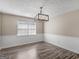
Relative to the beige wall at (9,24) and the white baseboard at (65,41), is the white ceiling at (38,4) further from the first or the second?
the white baseboard at (65,41)

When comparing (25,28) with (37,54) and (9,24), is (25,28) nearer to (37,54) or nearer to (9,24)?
(9,24)

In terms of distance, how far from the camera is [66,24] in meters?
4.30

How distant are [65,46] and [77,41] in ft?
3.06

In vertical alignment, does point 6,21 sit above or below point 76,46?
above

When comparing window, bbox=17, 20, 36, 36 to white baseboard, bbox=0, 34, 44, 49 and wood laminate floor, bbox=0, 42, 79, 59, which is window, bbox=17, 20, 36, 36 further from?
wood laminate floor, bbox=0, 42, 79, 59

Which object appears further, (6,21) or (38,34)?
(38,34)

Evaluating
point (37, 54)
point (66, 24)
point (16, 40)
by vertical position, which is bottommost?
point (37, 54)

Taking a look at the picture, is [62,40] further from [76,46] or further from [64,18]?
[64,18]

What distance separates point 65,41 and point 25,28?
128 inches

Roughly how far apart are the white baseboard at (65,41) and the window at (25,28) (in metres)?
1.58

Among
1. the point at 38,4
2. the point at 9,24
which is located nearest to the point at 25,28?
the point at 9,24

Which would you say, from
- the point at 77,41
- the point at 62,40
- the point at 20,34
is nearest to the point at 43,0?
the point at 77,41

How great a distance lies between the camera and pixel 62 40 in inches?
181

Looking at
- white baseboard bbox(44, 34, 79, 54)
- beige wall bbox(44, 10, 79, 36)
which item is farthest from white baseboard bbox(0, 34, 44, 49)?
beige wall bbox(44, 10, 79, 36)
